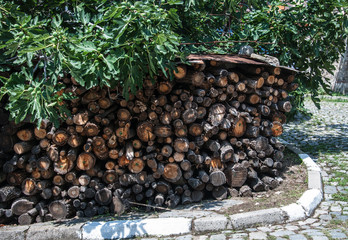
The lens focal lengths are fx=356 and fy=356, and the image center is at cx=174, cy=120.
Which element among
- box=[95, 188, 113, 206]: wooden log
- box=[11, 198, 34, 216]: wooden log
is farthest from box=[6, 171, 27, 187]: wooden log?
box=[95, 188, 113, 206]: wooden log

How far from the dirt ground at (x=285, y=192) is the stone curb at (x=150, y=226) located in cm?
19

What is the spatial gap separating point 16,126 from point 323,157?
5168 millimetres

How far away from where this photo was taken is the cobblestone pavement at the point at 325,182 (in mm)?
3896

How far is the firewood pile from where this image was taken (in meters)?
4.32

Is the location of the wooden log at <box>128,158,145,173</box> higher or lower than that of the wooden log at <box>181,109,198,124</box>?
lower

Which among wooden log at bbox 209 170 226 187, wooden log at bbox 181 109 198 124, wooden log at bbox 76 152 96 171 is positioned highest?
wooden log at bbox 181 109 198 124

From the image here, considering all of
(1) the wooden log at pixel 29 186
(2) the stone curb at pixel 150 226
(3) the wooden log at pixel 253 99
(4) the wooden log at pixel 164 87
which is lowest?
(2) the stone curb at pixel 150 226

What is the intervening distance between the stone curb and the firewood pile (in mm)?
301

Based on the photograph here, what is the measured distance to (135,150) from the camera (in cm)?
456

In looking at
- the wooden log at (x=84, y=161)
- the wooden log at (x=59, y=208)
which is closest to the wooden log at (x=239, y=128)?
the wooden log at (x=84, y=161)

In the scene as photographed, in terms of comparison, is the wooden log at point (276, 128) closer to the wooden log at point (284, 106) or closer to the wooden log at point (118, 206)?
the wooden log at point (284, 106)

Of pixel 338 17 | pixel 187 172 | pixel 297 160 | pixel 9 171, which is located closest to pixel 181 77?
pixel 187 172

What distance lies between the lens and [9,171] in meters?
4.30

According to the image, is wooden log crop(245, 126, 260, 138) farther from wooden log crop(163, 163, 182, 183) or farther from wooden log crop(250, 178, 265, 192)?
wooden log crop(163, 163, 182, 183)
